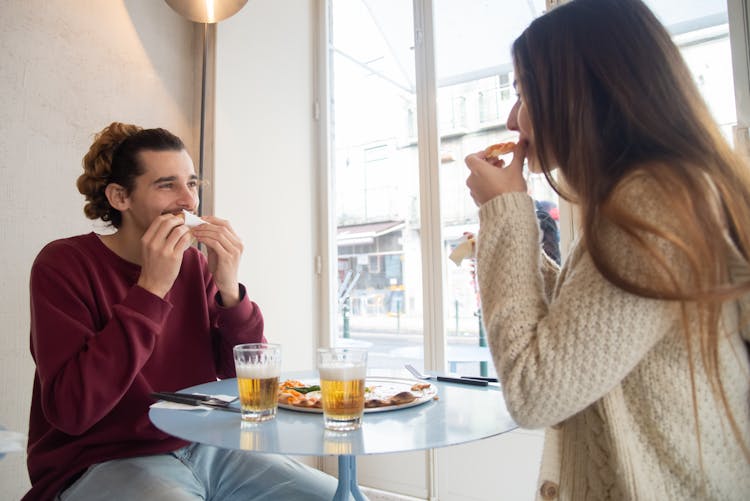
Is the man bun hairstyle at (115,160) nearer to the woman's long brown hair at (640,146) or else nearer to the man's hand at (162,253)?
the man's hand at (162,253)

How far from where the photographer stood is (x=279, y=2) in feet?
8.83

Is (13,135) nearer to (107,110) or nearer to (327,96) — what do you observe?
(107,110)

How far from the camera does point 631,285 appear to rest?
63 cm

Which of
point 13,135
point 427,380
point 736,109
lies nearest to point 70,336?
point 427,380

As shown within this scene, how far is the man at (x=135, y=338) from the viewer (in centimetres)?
101

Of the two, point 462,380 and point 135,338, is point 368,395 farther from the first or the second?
point 135,338

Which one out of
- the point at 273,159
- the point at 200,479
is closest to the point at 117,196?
the point at 200,479

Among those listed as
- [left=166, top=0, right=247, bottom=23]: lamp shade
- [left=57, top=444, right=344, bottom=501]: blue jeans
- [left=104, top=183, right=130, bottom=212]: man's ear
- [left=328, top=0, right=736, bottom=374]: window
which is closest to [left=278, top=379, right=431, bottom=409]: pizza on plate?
[left=57, top=444, right=344, bottom=501]: blue jeans

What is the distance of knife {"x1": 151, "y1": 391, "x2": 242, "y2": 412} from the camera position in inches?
38.4

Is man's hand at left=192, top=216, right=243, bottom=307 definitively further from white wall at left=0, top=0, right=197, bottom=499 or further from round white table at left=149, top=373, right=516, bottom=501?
white wall at left=0, top=0, right=197, bottom=499

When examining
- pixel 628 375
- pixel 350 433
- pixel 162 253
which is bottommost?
pixel 350 433

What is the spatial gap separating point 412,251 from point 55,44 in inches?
67.5

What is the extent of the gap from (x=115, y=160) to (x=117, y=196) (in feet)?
0.35

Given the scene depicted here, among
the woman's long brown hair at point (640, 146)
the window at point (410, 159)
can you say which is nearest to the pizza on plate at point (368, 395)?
the woman's long brown hair at point (640, 146)
